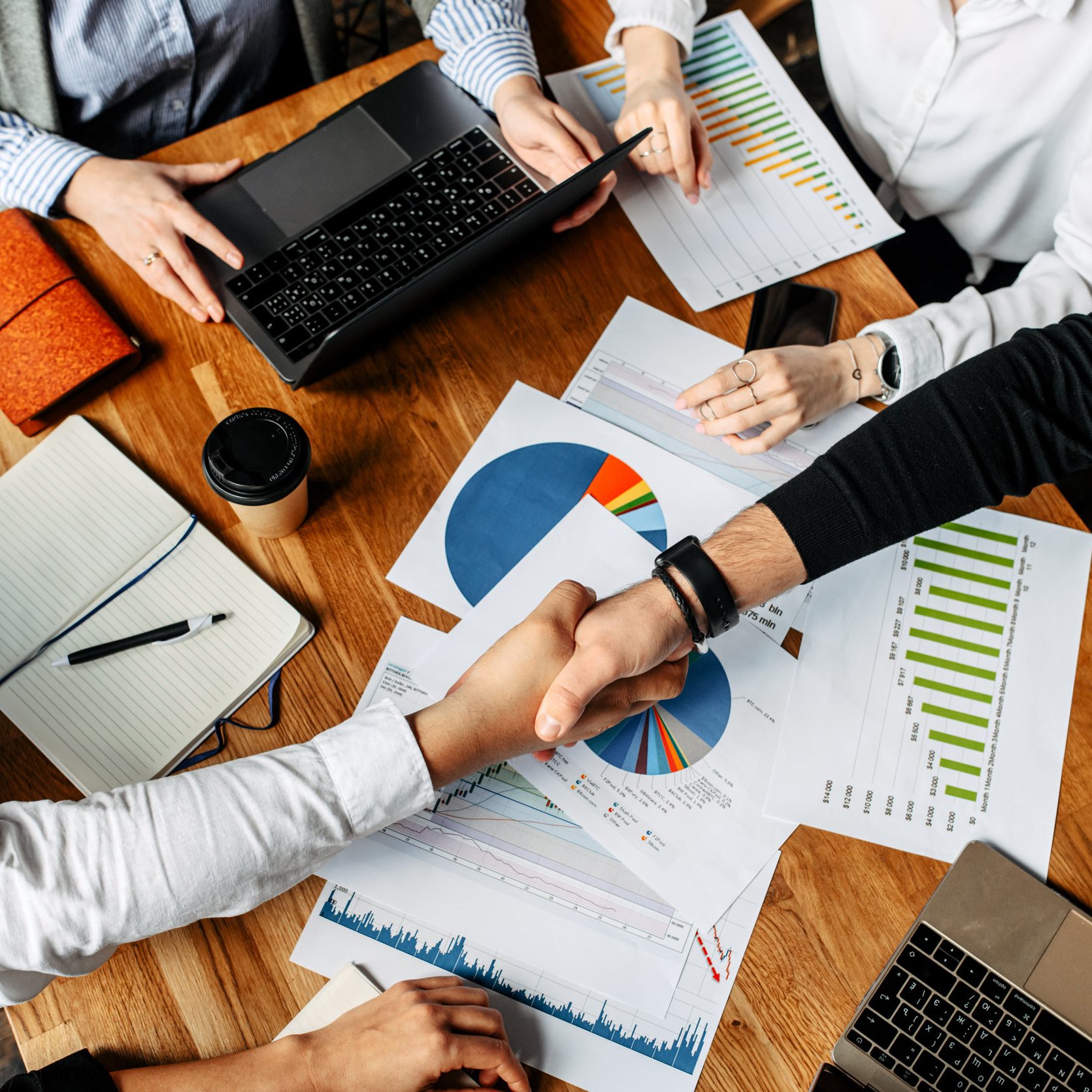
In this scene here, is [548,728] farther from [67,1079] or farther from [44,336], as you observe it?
[44,336]

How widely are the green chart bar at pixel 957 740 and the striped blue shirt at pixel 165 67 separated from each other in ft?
2.77

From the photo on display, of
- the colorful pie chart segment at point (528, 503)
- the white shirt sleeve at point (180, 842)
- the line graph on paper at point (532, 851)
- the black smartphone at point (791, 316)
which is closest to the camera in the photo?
the white shirt sleeve at point (180, 842)

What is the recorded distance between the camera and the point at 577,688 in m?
0.72

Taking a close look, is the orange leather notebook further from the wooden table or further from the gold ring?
the gold ring

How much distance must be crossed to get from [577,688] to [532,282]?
480 millimetres

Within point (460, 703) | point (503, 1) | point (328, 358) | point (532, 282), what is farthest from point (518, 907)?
point (503, 1)

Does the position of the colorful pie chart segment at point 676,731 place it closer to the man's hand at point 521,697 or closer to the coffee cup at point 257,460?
the man's hand at point 521,697

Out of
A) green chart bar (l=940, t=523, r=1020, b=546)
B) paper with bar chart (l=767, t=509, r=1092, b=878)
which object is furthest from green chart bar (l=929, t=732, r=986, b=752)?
green chart bar (l=940, t=523, r=1020, b=546)

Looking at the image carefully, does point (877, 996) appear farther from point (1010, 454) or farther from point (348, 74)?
point (348, 74)

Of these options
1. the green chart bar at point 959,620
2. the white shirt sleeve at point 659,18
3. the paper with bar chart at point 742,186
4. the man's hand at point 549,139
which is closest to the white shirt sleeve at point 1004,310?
the paper with bar chart at point 742,186

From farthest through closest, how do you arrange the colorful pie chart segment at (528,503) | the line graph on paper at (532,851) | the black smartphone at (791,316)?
the black smartphone at (791,316) → the colorful pie chart segment at (528,503) → the line graph on paper at (532,851)

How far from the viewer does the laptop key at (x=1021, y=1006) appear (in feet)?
2.30

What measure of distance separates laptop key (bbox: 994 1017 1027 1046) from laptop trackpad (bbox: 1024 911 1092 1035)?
3 cm

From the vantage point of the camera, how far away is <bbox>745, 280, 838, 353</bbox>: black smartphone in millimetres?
938
